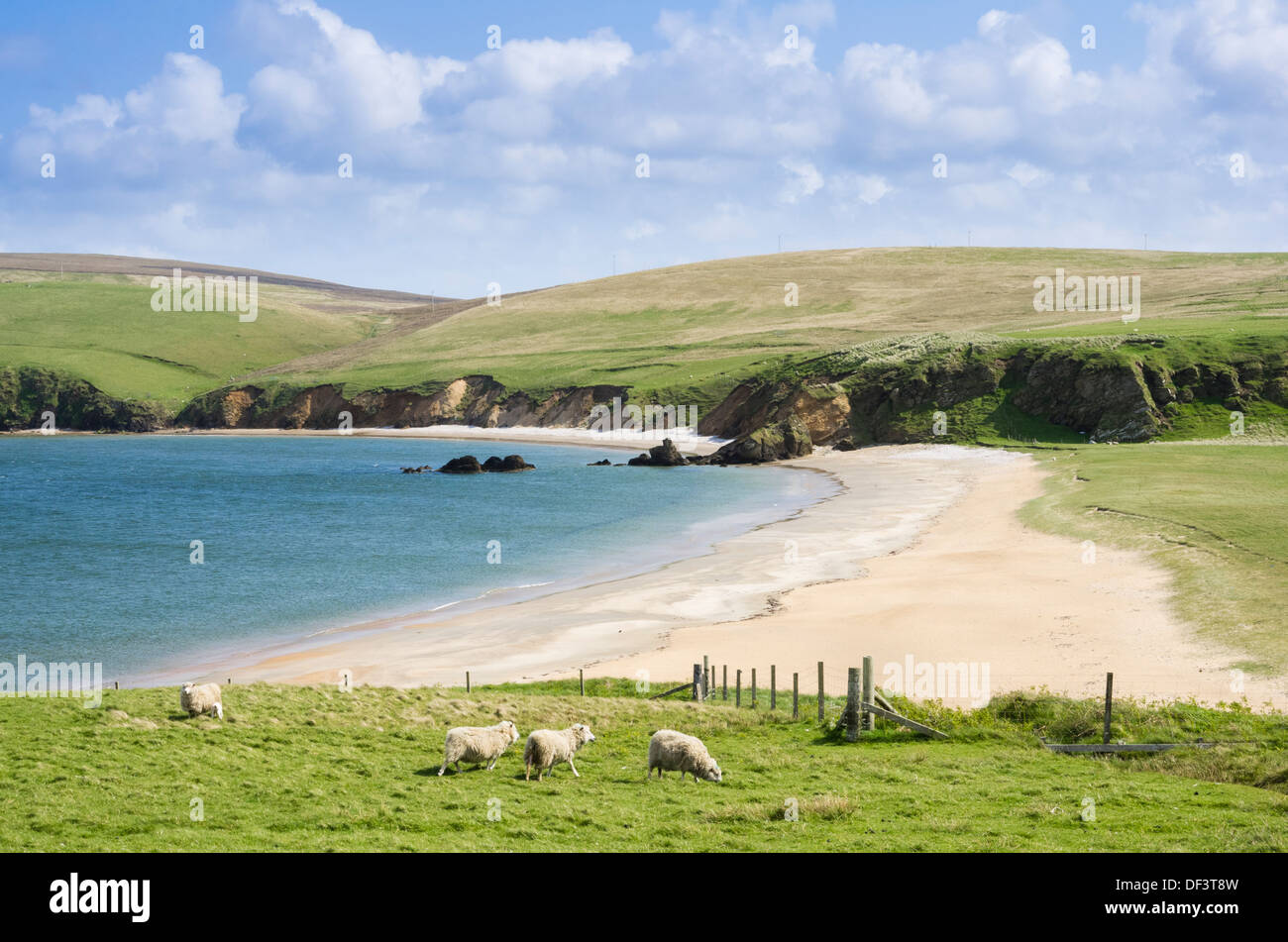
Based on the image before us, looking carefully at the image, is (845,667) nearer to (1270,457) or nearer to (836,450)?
(1270,457)

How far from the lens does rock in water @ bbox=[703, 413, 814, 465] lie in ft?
360

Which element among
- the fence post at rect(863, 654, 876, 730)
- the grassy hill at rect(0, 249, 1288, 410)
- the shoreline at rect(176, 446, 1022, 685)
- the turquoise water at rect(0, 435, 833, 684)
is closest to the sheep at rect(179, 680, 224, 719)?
the shoreline at rect(176, 446, 1022, 685)

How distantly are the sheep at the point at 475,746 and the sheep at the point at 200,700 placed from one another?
5.97 metres

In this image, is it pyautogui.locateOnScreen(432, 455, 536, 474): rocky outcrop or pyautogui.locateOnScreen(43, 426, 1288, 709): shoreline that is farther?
pyautogui.locateOnScreen(432, 455, 536, 474): rocky outcrop

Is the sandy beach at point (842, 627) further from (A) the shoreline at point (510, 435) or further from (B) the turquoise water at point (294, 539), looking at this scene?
(A) the shoreline at point (510, 435)

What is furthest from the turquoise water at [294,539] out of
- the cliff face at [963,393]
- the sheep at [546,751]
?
the sheep at [546,751]

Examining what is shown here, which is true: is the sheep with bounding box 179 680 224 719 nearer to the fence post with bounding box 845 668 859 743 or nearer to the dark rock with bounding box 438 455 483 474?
the fence post with bounding box 845 668 859 743

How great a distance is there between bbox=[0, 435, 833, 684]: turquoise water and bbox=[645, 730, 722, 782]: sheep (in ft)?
76.7

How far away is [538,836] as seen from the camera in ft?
46.7

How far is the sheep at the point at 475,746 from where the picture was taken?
18812 millimetres

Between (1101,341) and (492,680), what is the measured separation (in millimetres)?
98277

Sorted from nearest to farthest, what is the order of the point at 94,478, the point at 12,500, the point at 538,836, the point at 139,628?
the point at 538,836 < the point at 139,628 < the point at 12,500 < the point at 94,478

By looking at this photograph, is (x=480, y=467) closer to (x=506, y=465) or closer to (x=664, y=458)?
(x=506, y=465)
